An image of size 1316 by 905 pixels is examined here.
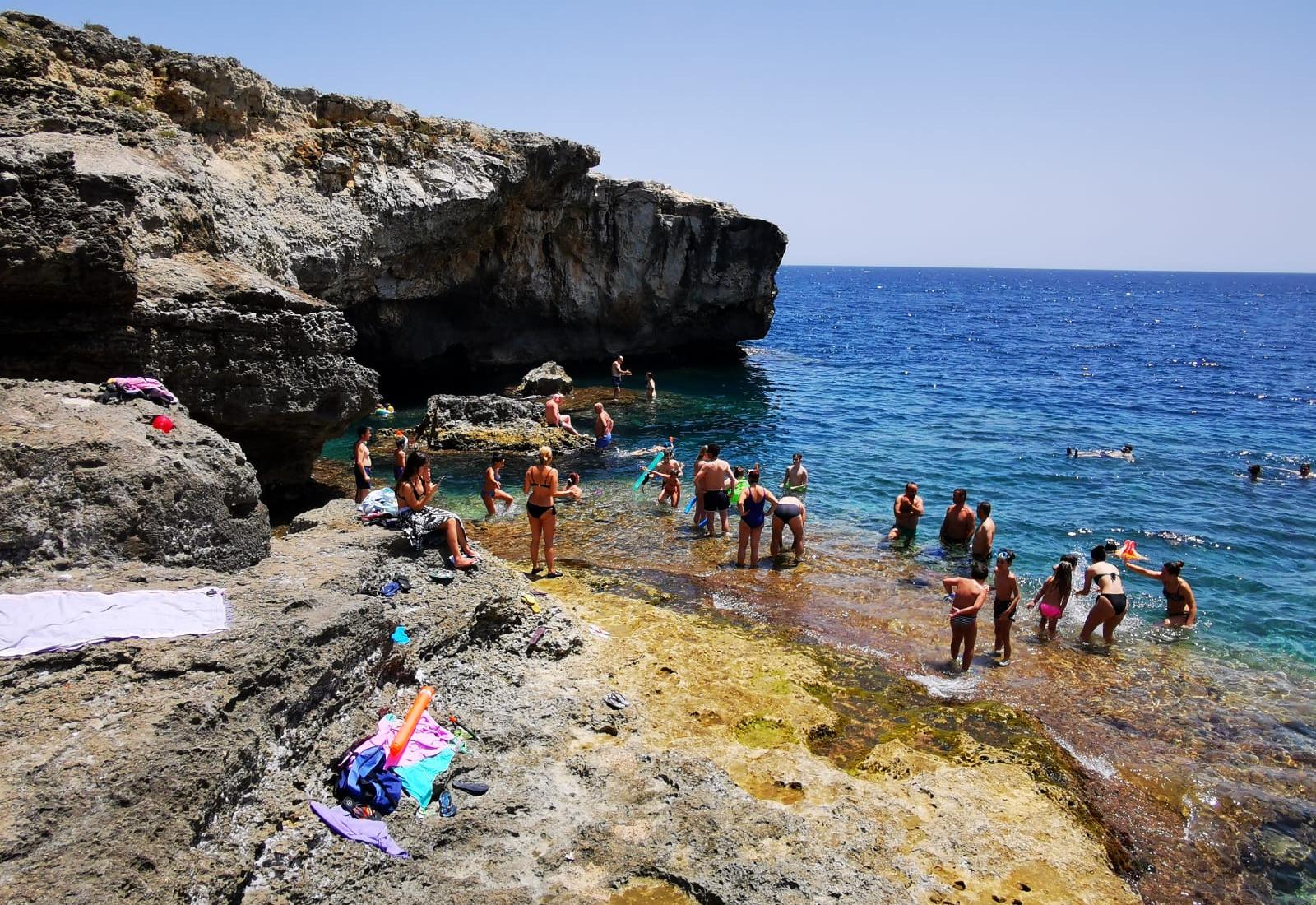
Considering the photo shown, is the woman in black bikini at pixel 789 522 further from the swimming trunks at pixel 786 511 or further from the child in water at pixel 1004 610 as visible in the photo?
the child in water at pixel 1004 610

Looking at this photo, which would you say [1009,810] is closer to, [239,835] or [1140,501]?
[239,835]

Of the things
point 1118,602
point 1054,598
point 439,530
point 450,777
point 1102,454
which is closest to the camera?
point 450,777

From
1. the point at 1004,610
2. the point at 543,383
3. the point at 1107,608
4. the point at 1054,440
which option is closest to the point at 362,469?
the point at 1004,610

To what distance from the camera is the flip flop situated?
20.0ft

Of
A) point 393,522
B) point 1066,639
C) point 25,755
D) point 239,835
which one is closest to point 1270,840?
point 1066,639

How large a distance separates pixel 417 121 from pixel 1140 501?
22907 mm

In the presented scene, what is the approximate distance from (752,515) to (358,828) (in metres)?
8.91

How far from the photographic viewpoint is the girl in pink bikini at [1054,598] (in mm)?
11562

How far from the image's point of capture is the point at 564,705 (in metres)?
7.75

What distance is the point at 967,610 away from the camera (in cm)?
1005

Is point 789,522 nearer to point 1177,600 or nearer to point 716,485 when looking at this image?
point 716,485

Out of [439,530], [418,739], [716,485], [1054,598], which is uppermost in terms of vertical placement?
[439,530]

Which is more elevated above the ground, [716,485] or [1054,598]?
[716,485]

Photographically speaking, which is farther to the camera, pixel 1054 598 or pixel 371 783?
pixel 1054 598
